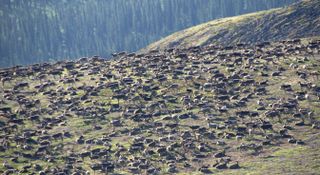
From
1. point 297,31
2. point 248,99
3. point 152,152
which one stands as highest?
point 297,31

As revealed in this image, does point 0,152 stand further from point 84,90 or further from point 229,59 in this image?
point 229,59

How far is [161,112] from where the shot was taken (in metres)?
102

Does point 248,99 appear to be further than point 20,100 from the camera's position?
No

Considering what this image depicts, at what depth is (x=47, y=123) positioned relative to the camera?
10262 cm

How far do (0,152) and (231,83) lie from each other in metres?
41.6

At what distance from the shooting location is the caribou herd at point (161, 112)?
8512 centimetres

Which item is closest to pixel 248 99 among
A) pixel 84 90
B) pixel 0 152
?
pixel 84 90

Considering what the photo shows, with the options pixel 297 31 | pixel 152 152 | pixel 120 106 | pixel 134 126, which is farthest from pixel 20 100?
pixel 297 31

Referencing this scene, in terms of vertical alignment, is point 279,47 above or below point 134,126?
above

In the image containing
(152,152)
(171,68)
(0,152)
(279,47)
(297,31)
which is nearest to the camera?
(152,152)

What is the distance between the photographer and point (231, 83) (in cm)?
11144

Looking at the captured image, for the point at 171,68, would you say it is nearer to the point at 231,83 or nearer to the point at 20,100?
the point at 231,83

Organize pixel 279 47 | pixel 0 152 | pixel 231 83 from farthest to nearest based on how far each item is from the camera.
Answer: pixel 279 47, pixel 231 83, pixel 0 152

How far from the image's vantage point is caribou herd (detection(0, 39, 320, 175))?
85125 mm
